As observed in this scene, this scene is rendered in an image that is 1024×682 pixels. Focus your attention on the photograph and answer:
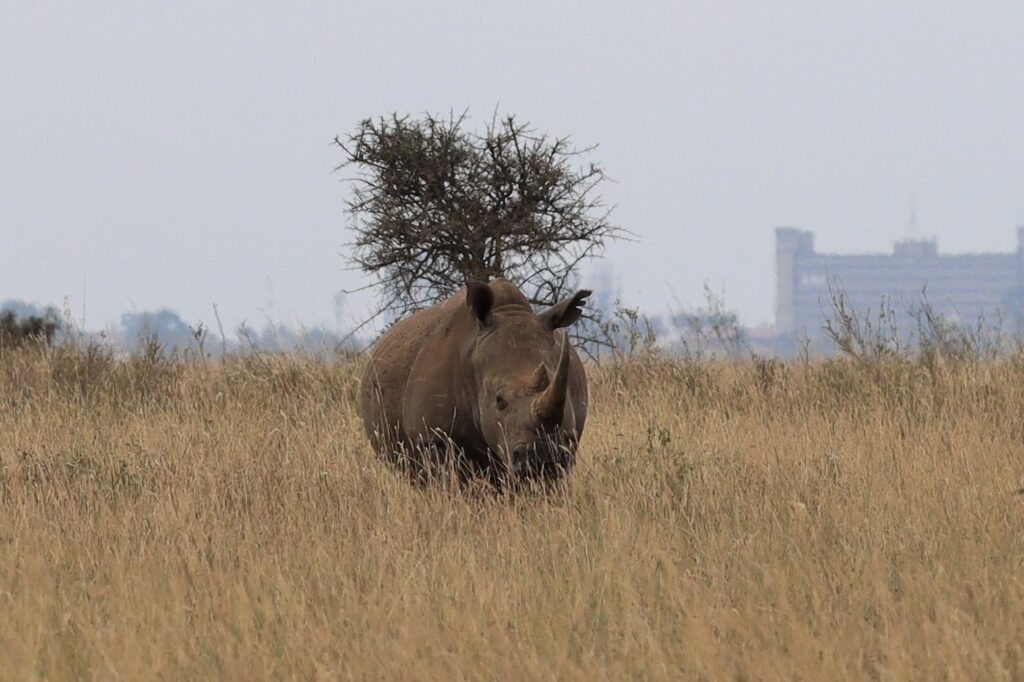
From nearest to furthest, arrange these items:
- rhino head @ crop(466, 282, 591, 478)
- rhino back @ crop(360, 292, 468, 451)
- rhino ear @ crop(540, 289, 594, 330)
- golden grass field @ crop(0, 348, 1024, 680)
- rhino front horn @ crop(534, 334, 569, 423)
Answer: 1. golden grass field @ crop(0, 348, 1024, 680)
2. rhino front horn @ crop(534, 334, 569, 423)
3. rhino head @ crop(466, 282, 591, 478)
4. rhino ear @ crop(540, 289, 594, 330)
5. rhino back @ crop(360, 292, 468, 451)

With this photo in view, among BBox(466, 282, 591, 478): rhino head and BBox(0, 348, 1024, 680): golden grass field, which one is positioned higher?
BBox(466, 282, 591, 478): rhino head

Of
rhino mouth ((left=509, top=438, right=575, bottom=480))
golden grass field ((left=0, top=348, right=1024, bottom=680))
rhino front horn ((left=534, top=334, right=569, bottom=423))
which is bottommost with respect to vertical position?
golden grass field ((left=0, top=348, right=1024, bottom=680))

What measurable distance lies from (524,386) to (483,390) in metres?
0.34

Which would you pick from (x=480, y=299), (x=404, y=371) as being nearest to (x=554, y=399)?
(x=480, y=299)

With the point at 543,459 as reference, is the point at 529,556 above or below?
below

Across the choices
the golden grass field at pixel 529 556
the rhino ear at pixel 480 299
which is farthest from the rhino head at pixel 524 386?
the golden grass field at pixel 529 556

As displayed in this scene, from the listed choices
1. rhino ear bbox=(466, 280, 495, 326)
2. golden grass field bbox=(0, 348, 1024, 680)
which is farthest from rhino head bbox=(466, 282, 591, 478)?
golden grass field bbox=(0, 348, 1024, 680)

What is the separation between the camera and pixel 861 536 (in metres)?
6.51

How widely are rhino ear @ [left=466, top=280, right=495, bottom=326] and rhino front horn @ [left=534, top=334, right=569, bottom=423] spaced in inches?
34.4

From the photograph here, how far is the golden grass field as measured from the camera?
4.84 meters

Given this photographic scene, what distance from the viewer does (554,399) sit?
6.77m

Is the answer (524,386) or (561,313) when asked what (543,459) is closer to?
(524,386)

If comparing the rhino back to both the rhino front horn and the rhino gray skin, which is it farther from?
the rhino front horn

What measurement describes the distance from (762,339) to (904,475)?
191665 millimetres
